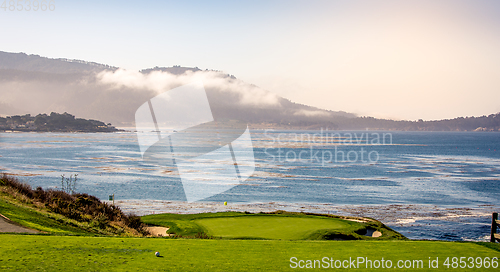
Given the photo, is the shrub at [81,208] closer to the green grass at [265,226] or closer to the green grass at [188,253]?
the green grass at [265,226]

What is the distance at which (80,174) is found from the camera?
47906 mm

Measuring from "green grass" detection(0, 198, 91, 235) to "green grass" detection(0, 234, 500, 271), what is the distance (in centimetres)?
238

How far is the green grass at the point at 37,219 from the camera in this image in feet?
38.0

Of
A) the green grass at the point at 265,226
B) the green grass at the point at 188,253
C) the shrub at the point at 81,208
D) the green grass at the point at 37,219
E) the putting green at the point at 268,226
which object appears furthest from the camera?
the green grass at the point at 265,226

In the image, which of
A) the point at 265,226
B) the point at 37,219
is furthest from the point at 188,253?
the point at 265,226

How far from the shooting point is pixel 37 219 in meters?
12.6

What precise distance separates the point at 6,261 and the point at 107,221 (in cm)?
897

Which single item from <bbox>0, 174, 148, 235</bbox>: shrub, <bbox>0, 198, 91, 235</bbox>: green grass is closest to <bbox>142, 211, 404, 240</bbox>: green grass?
<bbox>0, 174, 148, 235</bbox>: shrub

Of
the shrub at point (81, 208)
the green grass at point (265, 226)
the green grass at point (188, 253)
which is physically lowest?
the green grass at point (265, 226)

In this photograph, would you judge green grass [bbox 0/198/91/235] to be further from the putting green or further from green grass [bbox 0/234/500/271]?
the putting green

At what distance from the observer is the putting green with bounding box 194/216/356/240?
16562 millimetres

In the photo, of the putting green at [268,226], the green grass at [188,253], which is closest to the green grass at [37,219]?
the green grass at [188,253]

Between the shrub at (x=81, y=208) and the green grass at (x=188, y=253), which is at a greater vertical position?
the green grass at (x=188, y=253)

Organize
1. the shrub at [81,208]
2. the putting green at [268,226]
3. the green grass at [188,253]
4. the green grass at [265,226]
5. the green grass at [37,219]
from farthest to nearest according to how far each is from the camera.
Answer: the green grass at [265,226] → the putting green at [268,226] → the shrub at [81,208] → the green grass at [37,219] → the green grass at [188,253]
